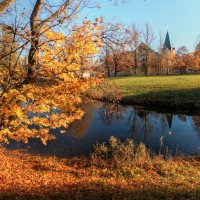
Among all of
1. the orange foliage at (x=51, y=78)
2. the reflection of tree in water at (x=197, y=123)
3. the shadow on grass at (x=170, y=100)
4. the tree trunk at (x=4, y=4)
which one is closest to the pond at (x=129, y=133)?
the reflection of tree in water at (x=197, y=123)

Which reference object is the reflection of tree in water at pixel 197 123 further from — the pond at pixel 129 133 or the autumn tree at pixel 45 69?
the autumn tree at pixel 45 69

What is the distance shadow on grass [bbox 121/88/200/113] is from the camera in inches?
859

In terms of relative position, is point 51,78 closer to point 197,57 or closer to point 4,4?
point 4,4

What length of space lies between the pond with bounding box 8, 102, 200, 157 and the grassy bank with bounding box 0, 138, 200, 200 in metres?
1.44

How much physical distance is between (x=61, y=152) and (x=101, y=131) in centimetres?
445

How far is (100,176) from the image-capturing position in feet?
27.8

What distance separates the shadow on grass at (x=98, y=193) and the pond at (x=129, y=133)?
10.9ft

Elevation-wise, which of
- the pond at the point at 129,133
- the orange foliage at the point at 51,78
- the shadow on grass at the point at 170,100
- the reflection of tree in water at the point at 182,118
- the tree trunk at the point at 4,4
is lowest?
the pond at the point at 129,133

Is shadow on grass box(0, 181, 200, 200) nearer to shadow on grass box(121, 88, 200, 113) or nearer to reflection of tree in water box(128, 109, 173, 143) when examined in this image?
reflection of tree in water box(128, 109, 173, 143)

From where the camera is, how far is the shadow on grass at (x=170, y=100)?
21812 millimetres

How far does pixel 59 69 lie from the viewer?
21.3ft

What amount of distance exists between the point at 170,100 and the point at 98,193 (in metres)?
17.9

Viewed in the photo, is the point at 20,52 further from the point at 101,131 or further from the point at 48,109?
the point at 101,131

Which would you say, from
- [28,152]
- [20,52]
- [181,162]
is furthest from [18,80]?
[181,162]
